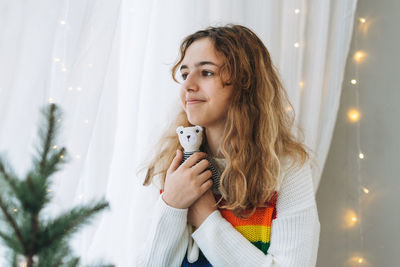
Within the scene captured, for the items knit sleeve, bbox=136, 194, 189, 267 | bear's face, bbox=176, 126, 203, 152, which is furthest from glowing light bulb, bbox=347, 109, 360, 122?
knit sleeve, bbox=136, 194, 189, 267

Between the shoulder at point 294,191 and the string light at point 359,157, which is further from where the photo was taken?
the string light at point 359,157

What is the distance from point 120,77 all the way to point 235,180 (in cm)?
59

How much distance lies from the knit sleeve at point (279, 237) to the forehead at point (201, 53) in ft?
1.26

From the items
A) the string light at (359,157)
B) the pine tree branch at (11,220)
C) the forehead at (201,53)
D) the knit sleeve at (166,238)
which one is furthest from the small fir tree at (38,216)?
the string light at (359,157)

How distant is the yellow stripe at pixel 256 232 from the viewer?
3.19 ft

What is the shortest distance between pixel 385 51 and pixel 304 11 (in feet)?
1.31

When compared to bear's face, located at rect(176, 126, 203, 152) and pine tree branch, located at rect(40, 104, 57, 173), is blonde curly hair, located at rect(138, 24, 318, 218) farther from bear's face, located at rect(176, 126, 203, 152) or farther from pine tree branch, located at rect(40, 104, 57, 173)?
pine tree branch, located at rect(40, 104, 57, 173)

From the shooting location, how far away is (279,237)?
94 cm

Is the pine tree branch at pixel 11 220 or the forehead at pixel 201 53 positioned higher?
the forehead at pixel 201 53

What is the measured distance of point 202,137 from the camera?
1066mm

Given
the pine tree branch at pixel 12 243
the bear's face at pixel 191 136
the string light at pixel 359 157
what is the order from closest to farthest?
the pine tree branch at pixel 12 243
the bear's face at pixel 191 136
the string light at pixel 359 157

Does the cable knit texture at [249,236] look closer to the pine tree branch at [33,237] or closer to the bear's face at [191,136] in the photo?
the bear's face at [191,136]

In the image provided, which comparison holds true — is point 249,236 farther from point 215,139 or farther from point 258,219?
point 215,139

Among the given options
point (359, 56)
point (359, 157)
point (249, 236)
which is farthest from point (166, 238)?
point (359, 56)
